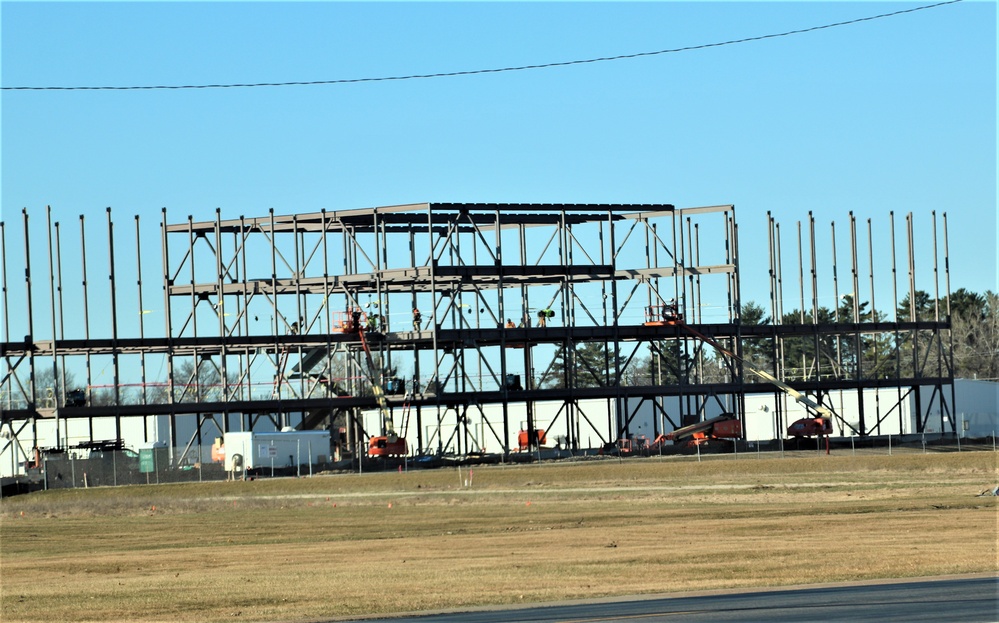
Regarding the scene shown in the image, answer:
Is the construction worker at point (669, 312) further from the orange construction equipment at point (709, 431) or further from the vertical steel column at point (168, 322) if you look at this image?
the vertical steel column at point (168, 322)

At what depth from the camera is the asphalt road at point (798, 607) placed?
61.3 feet

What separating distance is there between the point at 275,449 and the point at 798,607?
55749mm

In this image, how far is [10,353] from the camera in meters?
74.8

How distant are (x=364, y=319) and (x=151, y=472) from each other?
1594 cm

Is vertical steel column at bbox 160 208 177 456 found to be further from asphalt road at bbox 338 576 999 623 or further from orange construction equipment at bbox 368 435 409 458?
asphalt road at bbox 338 576 999 623

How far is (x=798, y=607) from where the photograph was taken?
2012 centimetres

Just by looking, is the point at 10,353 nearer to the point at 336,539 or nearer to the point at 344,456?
the point at 344,456

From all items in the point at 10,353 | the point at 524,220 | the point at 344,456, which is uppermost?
the point at 524,220

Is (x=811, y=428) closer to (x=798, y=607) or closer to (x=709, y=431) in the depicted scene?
(x=709, y=431)

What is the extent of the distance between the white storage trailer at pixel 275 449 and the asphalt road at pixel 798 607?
1959 inches

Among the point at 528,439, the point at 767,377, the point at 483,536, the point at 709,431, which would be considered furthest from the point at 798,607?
the point at 767,377

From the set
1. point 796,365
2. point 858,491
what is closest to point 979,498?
point 858,491

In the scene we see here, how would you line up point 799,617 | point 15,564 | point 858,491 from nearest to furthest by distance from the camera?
point 799,617 < point 15,564 < point 858,491

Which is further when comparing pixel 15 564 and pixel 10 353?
pixel 10 353
